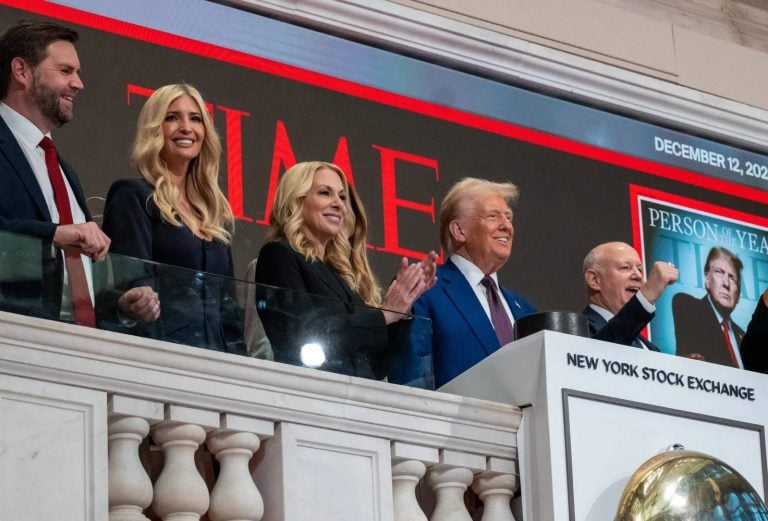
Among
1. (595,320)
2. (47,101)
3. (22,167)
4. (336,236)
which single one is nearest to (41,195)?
(22,167)

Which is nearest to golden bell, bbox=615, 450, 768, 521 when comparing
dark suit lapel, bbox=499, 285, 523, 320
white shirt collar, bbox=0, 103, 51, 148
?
dark suit lapel, bbox=499, 285, 523, 320

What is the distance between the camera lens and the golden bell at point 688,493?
3.46 metres

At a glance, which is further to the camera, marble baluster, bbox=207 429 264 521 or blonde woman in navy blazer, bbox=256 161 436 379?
blonde woman in navy blazer, bbox=256 161 436 379

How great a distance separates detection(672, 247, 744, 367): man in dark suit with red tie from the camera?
678 centimetres

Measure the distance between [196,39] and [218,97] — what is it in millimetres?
202

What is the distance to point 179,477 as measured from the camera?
10.3 feet

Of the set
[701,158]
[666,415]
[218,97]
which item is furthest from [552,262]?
[666,415]

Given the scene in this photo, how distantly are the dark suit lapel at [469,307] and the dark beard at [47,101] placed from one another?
3.44 ft

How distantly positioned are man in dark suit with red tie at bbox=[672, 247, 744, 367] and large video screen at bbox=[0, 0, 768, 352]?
0.04 m

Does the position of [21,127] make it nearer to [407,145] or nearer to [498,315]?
[498,315]

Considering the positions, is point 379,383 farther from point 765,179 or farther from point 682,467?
point 765,179

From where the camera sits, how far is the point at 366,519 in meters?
3.36

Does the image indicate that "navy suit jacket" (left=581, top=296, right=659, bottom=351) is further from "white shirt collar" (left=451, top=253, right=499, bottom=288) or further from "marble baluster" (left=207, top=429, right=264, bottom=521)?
"marble baluster" (left=207, top=429, right=264, bottom=521)

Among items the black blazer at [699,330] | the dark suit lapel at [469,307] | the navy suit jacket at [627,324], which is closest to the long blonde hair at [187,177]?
the dark suit lapel at [469,307]
